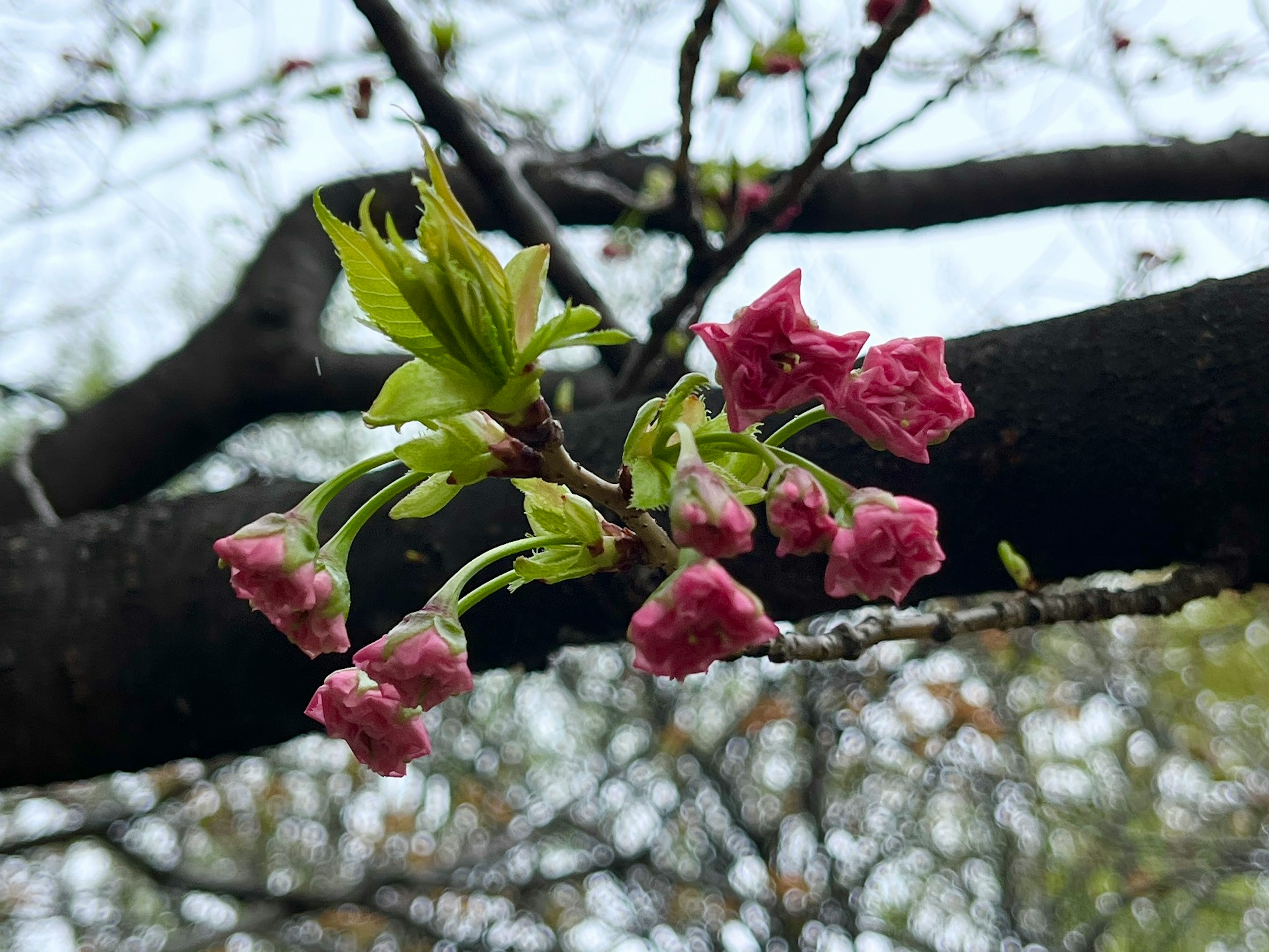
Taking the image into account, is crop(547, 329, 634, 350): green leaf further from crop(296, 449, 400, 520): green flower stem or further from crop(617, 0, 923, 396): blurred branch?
crop(617, 0, 923, 396): blurred branch

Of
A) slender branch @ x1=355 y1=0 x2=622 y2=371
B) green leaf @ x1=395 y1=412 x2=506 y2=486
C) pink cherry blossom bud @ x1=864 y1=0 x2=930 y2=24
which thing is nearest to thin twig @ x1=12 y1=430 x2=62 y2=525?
slender branch @ x1=355 y1=0 x2=622 y2=371

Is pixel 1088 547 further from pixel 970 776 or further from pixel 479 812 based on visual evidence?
pixel 479 812

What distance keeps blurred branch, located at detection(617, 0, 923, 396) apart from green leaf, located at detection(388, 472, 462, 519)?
0.86m

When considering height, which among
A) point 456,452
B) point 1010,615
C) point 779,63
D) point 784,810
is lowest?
point 784,810

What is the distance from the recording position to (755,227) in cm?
146

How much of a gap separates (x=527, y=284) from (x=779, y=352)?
177 millimetres

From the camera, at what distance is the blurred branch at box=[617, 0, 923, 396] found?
1.22 m

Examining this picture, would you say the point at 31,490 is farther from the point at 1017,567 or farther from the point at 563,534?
the point at 1017,567

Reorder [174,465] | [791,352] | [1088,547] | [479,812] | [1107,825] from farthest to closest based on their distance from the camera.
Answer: [479,812] → [1107,825] → [174,465] → [1088,547] → [791,352]

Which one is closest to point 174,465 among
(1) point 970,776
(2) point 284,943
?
(2) point 284,943

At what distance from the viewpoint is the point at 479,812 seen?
516 centimetres

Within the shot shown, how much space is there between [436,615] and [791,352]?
1.00 feet

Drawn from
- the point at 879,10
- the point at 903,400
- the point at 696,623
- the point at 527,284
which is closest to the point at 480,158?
the point at 879,10

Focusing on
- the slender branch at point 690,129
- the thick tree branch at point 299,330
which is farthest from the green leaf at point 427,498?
the thick tree branch at point 299,330
